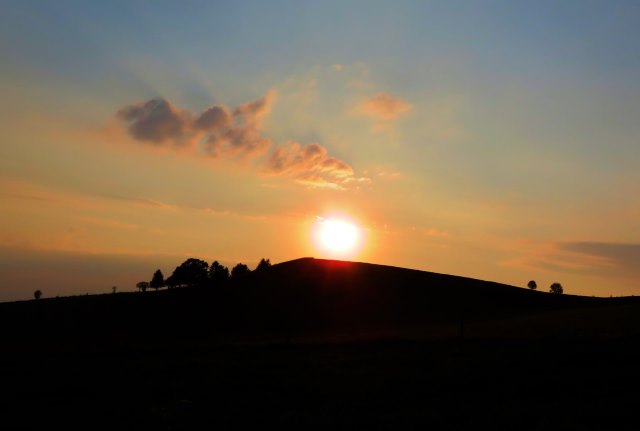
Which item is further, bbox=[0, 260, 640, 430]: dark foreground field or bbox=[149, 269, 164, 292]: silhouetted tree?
bbox=[149, 269, 164, 292]: silhouetted tree

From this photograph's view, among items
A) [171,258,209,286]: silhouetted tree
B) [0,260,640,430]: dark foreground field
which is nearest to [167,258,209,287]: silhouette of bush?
[171,258,209,286]: silhouetted tree

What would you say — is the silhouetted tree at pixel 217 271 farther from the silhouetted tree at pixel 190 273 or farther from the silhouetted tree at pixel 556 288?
the silhouetted tree at pixel 556 288

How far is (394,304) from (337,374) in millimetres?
57212

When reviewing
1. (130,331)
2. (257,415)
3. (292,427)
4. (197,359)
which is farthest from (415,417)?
(130,331)

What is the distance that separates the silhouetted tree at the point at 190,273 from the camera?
137625 millimetres

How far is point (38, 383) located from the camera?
24844mm

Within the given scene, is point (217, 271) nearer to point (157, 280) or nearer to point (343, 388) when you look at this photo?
point (157, 280)

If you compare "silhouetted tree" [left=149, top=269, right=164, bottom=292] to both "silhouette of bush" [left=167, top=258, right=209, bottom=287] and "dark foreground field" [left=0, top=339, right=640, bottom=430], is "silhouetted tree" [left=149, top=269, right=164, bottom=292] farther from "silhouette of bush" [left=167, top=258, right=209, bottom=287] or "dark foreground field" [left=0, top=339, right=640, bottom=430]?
"dark foreground field" [left=0, top=339, right=640, bottom=430]

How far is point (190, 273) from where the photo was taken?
138 m

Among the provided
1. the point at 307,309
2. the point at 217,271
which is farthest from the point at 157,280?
the point at 307,309

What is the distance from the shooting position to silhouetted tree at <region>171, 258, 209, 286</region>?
137625 millimetres

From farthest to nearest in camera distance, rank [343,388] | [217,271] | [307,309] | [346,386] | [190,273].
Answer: [217,271], [190,273], [307,309], [346,386], [343,388]

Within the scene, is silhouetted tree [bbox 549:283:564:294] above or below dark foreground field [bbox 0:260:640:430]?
above

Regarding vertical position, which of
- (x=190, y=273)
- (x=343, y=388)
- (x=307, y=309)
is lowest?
(x=343, y=388)
